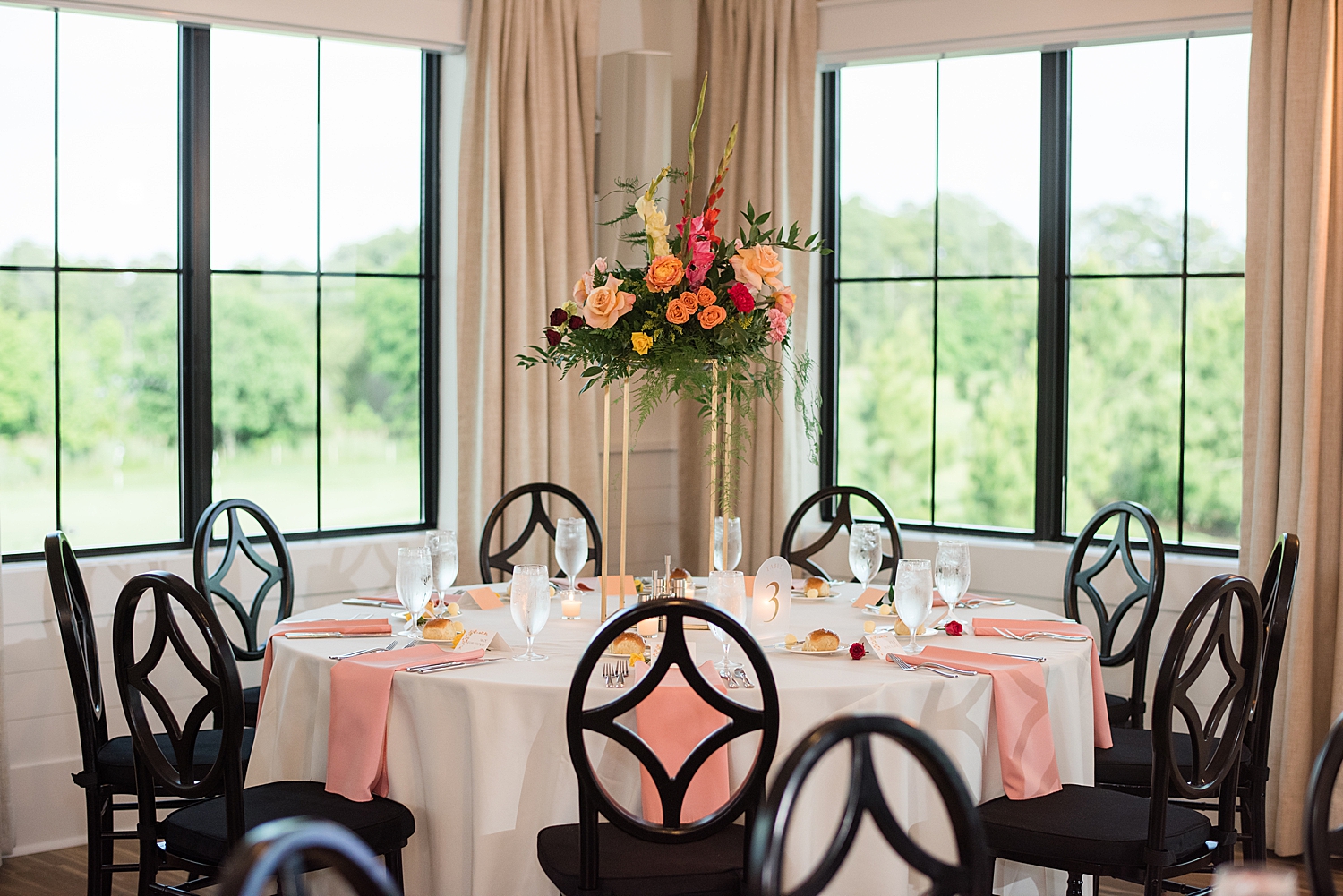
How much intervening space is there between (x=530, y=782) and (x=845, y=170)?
3.18 meters

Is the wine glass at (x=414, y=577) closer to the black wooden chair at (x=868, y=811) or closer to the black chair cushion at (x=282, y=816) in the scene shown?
the black chair cushion at (x=282, y=816)

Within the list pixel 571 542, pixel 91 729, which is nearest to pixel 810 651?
pixel 571 542

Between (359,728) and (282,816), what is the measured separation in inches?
9.0

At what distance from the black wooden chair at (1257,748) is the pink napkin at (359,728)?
5.53 ft

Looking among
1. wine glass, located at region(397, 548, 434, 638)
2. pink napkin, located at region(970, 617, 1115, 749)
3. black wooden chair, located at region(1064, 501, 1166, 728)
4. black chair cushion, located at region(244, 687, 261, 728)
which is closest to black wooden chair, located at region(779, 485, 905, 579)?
black wooden chair, located at region(1064, 501, 1166, 728)

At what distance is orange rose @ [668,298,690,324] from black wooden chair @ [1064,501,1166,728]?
160cm

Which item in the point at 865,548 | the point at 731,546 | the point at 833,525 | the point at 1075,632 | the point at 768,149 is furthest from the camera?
the point at 768,149

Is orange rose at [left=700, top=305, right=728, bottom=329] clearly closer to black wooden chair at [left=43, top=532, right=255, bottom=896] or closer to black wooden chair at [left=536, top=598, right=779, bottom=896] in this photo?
black wooden chair at [left=536, top=598, right=779, bottom=896]

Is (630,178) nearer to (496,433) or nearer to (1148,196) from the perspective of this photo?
(496,433)

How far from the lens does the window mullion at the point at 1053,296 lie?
4492mm

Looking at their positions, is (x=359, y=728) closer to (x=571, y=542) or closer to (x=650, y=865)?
(x=650, y=865)

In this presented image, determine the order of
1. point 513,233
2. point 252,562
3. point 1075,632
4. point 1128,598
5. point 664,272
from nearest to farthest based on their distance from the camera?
1. point 664,272
2. point 1075,632
3. point 1128,598
4. point 252,562
5. point 513,233

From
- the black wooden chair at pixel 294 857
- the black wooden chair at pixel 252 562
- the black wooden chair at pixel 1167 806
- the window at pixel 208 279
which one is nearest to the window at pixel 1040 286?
the window at pixel 208 279

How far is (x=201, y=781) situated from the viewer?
2561 mm
